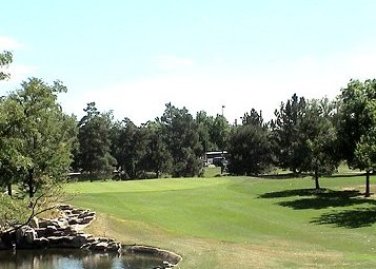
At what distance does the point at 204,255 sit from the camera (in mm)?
28641

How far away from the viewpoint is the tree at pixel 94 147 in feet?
357

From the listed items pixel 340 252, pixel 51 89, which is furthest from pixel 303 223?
pixel 51 89

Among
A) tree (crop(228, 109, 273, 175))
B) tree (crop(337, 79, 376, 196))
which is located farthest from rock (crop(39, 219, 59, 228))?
tree (crop(228, 109, 273, 175))

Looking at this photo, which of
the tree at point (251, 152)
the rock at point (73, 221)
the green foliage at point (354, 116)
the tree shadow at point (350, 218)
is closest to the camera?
the rock at point (73, 221)

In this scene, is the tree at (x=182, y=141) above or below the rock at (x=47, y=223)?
above

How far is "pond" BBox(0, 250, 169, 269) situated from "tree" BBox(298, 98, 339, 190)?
31.3 metres

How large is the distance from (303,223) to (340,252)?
11529mm

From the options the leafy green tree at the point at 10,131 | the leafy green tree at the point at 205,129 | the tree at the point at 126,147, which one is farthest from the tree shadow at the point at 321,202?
the leafy green tree at the point at 205,129

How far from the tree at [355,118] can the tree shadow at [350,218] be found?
614cm

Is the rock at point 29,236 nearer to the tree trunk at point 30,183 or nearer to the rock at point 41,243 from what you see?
the rock at point 41,243

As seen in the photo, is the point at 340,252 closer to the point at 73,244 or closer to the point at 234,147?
the point at 73,244

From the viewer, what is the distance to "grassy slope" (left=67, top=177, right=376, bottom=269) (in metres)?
27.4

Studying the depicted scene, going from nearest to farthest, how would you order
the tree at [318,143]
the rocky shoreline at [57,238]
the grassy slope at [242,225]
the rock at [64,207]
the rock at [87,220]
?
the grassy slope at [242,225], the rocky shoreline at [57,238], the rock at [87,220], the rock at [64,207], the tree at [318,143]

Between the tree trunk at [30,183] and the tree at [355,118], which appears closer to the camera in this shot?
the tree trunk at [30,183]
